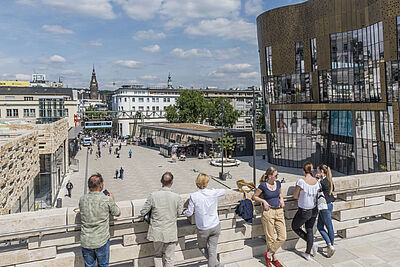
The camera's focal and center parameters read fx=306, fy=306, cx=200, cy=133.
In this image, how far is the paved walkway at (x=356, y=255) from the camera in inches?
206

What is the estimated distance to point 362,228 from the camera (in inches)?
253

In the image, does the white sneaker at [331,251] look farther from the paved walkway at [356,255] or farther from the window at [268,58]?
the window at [268,58]

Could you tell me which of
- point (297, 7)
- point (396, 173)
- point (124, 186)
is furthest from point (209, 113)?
point (396, 173)

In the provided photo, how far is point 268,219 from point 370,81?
27.1 metres

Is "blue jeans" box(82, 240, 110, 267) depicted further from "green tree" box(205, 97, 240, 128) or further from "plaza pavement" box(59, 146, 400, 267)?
"green tree" box(205, 97, 240, 128)

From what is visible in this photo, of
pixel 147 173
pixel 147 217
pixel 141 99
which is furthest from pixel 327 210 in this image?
pixel 141 99

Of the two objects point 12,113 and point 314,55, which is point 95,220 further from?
point 12,113

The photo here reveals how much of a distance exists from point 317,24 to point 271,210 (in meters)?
32.8

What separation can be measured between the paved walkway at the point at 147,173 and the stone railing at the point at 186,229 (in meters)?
19.2

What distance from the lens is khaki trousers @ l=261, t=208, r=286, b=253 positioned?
5.13 metres

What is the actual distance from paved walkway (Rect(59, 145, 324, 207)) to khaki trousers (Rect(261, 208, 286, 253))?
19581 millimetres

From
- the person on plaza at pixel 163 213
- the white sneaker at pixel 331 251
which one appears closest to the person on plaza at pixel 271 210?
the white sneaker at pixel 331 251

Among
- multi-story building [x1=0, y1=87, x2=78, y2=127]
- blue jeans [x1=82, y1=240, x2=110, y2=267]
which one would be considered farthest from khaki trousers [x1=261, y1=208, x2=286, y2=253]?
multi-story building [x1=0, y1=87, x2=78, y2=127]

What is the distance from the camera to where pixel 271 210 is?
5.12 m
